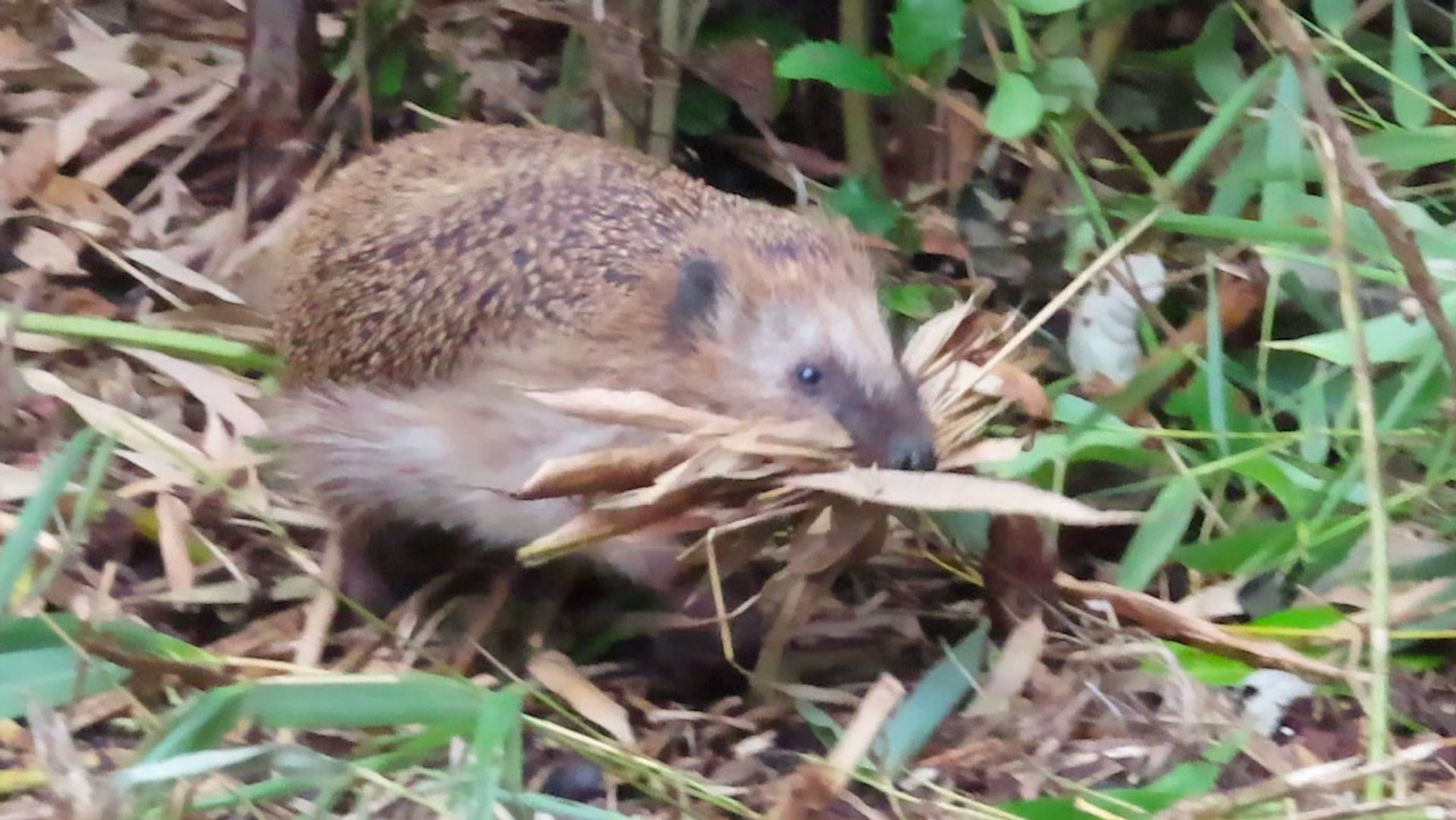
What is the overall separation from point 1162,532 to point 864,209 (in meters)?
0.93

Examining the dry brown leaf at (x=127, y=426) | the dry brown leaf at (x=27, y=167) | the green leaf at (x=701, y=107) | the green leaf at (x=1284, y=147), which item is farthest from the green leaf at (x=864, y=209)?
the dry brown leaf at (x=27, y=167)

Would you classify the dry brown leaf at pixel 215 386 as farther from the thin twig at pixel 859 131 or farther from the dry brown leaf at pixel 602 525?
the thin twig at pixel 859 131

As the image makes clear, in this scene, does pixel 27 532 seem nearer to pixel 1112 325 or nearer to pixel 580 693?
pixel 580 693

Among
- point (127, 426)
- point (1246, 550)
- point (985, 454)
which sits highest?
point (985, 454)

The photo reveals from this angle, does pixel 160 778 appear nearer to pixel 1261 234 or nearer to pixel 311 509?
pixel 311 509

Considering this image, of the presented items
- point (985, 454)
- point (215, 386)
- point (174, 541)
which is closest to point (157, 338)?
point (215, 386)

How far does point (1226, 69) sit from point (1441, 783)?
1.32 m

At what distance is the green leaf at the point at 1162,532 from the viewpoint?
2.14m

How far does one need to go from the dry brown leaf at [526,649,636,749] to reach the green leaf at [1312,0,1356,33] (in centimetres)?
150

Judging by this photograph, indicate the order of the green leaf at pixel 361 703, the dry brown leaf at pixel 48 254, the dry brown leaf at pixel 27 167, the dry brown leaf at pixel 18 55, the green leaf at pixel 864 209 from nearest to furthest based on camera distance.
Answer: the green leaf at pixel 361 703 < the green leaf at pixel 864 209 < the dry brown leaf at pixel 48 254 < the dry brown leaf at pixel 27 167 < the dry brown leaf at pixel 18 55

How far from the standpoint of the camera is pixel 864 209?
2.79 meters

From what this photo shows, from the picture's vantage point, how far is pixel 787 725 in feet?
6.59

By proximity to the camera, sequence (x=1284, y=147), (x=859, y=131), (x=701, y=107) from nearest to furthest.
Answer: (x=1284, y=147) < (x=859, y=131) < (x=701, y=107)

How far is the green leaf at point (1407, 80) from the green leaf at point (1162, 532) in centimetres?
66
